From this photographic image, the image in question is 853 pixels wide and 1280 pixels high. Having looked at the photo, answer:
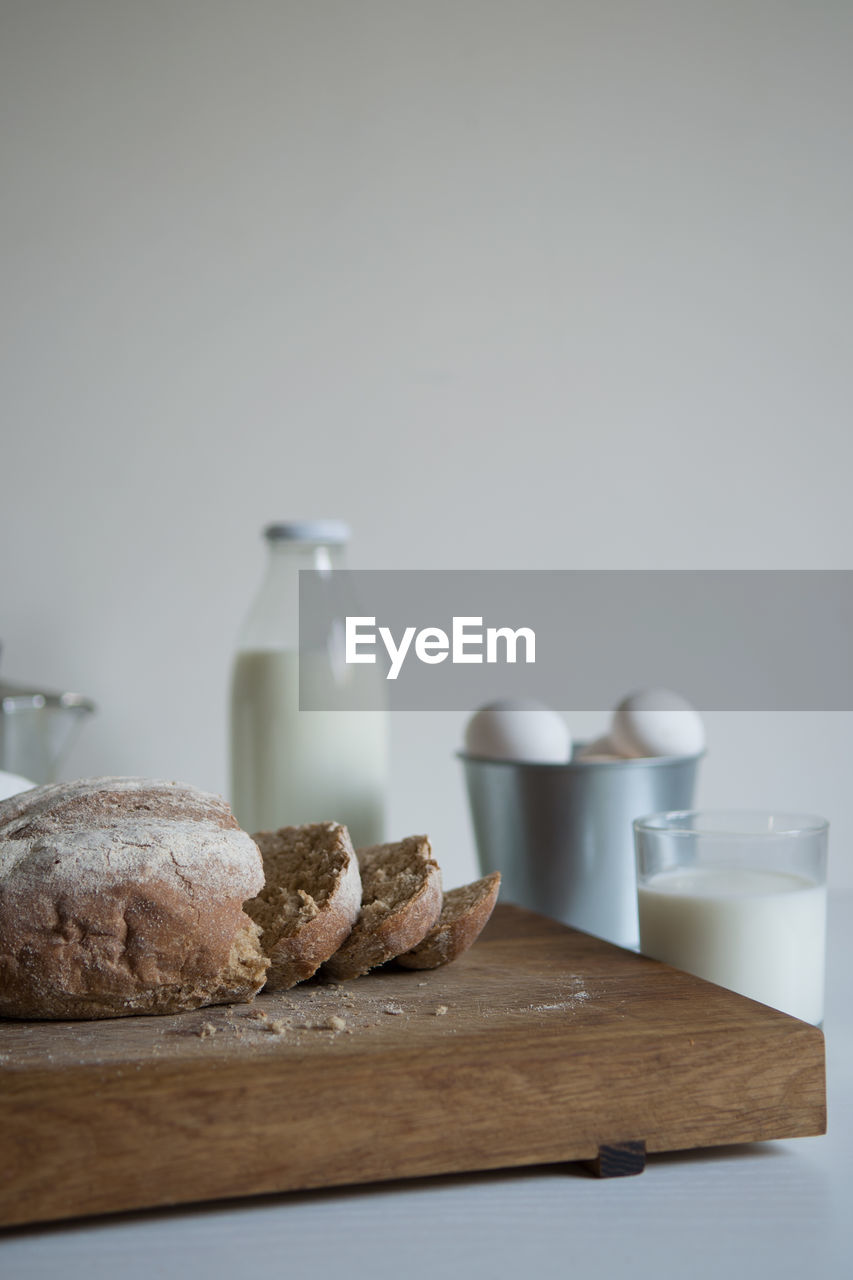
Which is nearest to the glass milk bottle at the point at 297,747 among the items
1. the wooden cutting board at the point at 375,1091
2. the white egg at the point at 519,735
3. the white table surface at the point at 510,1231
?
the white egg at the point at 519,735

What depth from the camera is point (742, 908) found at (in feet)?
3.36

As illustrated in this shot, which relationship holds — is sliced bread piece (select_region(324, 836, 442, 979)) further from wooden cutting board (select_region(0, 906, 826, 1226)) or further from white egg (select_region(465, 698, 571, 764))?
white egg (select_region(465, 698, 571, 764))

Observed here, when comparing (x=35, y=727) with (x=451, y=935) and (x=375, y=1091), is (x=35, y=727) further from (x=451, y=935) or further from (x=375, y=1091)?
(x=375, y=1091)

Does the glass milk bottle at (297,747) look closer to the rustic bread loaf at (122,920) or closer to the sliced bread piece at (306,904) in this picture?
the sliced bread piece at (306,904)

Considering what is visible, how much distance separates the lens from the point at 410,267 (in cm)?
196

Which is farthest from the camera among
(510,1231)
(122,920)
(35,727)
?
(35,727)

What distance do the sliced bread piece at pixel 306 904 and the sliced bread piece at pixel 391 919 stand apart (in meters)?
0.02

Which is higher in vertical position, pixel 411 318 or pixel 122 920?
pixel 411 318

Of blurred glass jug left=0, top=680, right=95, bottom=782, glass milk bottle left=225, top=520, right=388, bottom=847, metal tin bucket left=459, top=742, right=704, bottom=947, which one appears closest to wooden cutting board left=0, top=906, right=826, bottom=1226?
metal tin bucket left=459, top=742, right=704, bottom=947

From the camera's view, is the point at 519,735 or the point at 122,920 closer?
the point at 122,920

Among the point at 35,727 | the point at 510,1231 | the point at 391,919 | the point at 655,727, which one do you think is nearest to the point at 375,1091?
the point at 510,1231

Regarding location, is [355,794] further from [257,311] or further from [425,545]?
[257,311]

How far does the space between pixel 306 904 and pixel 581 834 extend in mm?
460

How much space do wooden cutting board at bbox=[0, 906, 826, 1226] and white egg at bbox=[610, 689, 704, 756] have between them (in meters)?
0.50
